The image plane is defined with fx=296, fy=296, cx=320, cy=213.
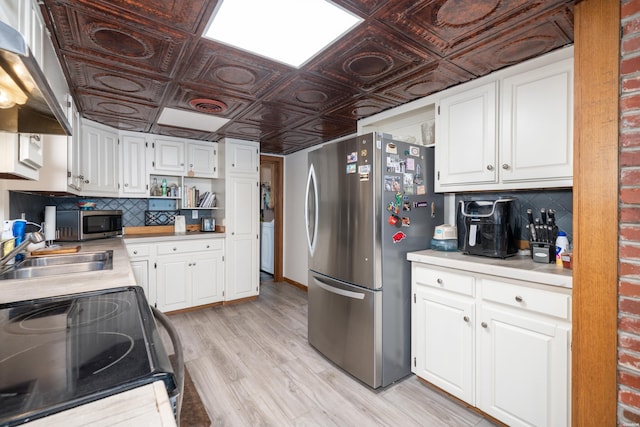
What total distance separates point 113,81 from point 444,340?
9.44 feet

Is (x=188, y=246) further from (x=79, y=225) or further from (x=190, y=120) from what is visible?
(x=190, y=120)

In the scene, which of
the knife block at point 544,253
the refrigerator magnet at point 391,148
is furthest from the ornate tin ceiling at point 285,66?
the knife block at point 544,253

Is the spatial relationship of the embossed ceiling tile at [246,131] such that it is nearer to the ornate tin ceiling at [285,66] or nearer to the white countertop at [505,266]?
the ornate tin ceiling at [285,66]

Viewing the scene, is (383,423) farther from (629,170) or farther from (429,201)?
(629,170)

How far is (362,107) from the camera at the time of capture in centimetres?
265

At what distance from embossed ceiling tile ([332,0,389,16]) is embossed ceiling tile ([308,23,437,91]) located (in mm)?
110

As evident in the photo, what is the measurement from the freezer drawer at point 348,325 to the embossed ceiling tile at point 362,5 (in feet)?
5.33

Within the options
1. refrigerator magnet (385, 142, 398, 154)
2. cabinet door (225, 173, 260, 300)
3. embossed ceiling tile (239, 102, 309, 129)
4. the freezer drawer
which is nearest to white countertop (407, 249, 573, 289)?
the freezer drawer

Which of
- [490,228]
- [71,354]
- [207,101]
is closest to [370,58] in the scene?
[490,228]

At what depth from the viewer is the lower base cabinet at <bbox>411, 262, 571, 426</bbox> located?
4.76ft

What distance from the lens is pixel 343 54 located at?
5.70 ft

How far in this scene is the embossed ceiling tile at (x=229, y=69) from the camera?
171cm

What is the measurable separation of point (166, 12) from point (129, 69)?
29.5 inches

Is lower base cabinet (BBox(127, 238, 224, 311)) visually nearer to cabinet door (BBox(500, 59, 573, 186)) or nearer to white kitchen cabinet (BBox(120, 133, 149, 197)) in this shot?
white kitchen cabinet (BBox(120, 133, 149, 197))
